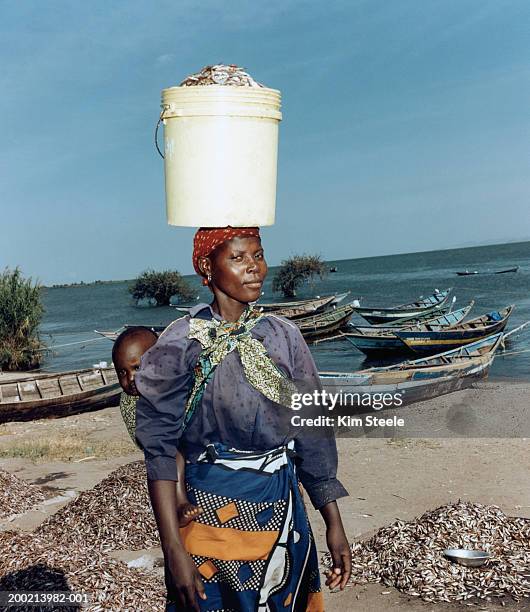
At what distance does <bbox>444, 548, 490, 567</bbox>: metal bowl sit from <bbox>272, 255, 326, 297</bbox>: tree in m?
61.6

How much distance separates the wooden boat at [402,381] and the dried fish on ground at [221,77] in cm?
1293

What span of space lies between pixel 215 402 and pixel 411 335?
2313cm

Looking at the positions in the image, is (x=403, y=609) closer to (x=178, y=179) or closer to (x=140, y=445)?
(x=140, y=445)

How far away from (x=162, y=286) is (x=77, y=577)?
72154 mm

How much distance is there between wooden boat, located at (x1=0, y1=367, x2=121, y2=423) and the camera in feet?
51.3

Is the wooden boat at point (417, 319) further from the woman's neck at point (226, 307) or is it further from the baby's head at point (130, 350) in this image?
the woman's neck at point (226, 307)

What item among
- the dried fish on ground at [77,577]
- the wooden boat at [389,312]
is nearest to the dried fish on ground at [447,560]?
the dried fish on ground at [77,577]

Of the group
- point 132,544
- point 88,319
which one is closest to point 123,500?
point 132,544

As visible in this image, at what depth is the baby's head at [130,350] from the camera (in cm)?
256

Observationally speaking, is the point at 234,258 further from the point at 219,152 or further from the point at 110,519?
the point at 110,519

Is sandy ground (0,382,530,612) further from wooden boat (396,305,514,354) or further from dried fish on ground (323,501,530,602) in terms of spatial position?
wooden boat (396,305,514,354)

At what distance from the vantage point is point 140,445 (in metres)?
2.10

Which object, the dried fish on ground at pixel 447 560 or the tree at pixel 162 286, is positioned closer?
the dried fish on ground at pixel 447 560

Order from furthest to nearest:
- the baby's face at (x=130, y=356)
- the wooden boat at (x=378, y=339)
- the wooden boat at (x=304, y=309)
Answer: the wooden boat at (x=304, y=309)
the wooden boat at (x=378, y=339)
the baby's face at (x=130, y=356)
